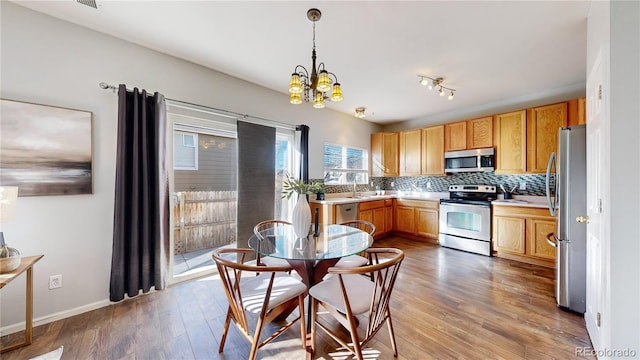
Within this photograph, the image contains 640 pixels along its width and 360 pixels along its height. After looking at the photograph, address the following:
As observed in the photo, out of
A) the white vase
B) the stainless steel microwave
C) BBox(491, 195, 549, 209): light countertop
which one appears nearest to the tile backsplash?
BBox(491, 195, 549, 209): light countertop

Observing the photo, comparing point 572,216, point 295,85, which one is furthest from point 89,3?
point 572,216

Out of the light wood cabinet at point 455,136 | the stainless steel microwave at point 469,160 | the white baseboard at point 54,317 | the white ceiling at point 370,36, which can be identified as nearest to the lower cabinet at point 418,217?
the stainless steel microwave at point 469,160

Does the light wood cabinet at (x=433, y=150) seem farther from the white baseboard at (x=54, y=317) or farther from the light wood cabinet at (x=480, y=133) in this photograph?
the white baseboard at (x=54, y=317)

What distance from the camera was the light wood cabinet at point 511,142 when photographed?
11.9 feet

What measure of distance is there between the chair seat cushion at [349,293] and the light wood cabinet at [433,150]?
11.9 ft

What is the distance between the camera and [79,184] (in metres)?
2.07

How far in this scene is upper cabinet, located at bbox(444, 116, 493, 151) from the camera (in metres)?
4.00

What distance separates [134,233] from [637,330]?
3.80 metres

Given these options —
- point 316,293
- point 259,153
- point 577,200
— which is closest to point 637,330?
point 577,200

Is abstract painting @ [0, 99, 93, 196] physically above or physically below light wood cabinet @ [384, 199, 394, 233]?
above

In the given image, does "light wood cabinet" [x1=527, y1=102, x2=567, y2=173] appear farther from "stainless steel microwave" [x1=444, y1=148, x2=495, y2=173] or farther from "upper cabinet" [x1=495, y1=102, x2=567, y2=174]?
"stainless steel microwave" [x1=444, y1=148, x2=495, y2=173]

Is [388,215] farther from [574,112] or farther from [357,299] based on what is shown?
[357,299]

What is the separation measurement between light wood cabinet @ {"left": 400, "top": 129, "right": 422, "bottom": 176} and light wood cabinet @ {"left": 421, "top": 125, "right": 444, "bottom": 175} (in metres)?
0.10

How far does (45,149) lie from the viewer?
193cm
